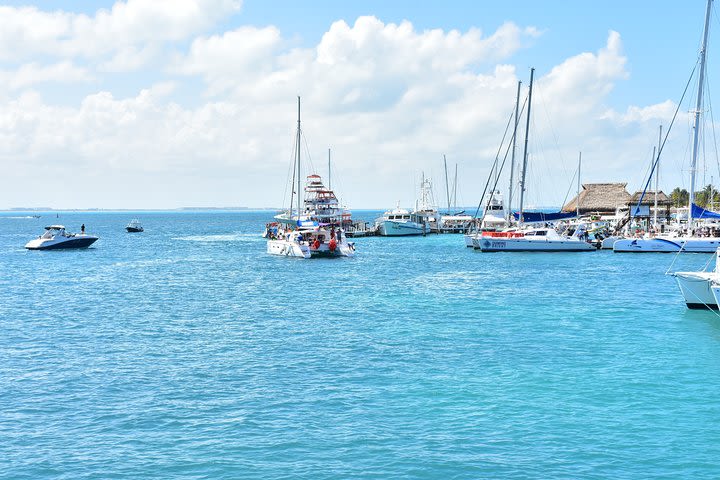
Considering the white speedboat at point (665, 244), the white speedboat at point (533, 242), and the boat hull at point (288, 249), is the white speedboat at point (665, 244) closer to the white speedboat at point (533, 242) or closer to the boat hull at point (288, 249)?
the white speedboat at point (533, 242)

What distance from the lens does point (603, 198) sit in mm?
129625

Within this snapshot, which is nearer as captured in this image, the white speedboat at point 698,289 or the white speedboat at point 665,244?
the white speedboat at point 698,289

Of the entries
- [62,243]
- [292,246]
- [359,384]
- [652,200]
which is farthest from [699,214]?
[62,243]

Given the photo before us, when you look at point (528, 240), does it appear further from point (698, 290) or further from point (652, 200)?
point (652, 200)

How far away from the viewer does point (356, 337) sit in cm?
2711

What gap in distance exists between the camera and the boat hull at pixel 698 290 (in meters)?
31.8

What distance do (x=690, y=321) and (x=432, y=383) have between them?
16353 mm

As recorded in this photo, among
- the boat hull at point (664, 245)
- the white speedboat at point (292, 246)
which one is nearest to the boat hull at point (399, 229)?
the white speedboat at point (292, 246)

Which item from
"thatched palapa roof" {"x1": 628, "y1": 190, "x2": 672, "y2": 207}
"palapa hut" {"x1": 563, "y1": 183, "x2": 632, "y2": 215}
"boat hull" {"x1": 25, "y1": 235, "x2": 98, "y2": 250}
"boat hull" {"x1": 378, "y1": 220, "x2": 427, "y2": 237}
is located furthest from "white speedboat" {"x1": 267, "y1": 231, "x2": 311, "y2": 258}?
"palapa hut" {"x1": 563, "y1": 183, "x2": 632, "y2": 215}

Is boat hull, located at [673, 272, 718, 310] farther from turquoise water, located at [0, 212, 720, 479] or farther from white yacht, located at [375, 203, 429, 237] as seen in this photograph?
white yacht, located at [375, 203, 429, 237]

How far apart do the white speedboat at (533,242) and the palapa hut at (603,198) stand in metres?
59.6

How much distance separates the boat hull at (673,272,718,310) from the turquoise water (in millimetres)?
996

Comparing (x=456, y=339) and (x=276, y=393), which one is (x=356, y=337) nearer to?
(x=456, y=339)

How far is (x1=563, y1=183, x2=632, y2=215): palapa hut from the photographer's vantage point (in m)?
128
